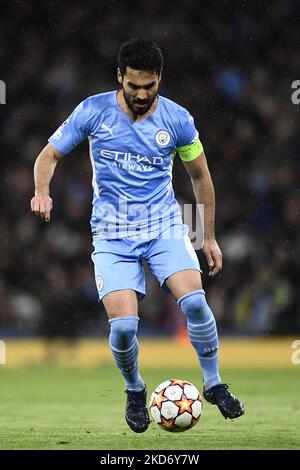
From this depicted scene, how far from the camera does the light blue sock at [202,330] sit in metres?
5.88

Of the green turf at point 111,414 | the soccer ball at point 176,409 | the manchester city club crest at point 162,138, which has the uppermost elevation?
the manchester city club crest at point 162,138

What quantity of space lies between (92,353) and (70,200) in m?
2.52

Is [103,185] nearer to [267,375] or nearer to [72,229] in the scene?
[267,375]

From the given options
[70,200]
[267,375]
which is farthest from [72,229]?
[267,375]

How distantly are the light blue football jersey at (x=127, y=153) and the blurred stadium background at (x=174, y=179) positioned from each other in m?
4.99

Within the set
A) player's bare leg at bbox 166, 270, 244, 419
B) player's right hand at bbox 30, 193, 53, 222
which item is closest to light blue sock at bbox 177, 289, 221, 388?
player's bare leg at bbox 166, 270, 244, 419

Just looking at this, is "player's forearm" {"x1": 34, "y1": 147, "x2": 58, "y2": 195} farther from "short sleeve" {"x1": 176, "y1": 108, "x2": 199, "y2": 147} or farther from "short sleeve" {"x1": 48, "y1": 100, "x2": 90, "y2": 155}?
"short sleeve" {"x1": 176, "y1": 108, "x2": 199, "y2": 147}

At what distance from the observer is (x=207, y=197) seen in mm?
6211

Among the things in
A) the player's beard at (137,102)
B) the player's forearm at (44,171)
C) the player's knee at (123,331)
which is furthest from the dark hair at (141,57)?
the player's knee at (123,331)

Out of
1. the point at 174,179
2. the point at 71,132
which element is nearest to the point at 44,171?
the point at 71,132

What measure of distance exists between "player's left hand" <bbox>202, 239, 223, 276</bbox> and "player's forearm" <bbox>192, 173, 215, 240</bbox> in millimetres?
41

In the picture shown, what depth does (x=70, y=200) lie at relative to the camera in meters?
14.6

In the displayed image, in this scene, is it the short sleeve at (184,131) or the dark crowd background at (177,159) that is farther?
the dark crowd background at (177,159)

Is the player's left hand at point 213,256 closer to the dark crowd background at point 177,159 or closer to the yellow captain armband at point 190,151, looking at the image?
the yellow captain armband at point 190,151
